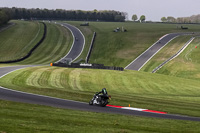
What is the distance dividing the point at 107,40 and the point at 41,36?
26718mm

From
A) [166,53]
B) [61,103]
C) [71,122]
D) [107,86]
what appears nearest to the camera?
[71,122]

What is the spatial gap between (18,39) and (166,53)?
194 feet

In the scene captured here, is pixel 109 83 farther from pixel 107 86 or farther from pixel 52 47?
pixel 52 47

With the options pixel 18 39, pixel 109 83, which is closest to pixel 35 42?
pixel 18 39

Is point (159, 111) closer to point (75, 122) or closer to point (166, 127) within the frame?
point (166, 127)

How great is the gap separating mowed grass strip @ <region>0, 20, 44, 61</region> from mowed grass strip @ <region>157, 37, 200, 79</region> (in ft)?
150

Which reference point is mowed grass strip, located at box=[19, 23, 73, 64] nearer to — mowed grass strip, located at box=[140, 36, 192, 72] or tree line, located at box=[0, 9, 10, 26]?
tree line, located at box=[0, 9, 10, 26]

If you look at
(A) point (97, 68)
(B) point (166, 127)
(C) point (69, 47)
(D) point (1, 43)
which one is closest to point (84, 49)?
(C) point (69, 47)

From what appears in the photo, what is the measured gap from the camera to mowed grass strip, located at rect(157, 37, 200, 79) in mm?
72938

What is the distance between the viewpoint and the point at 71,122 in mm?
18031

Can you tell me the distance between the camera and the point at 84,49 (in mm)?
107000

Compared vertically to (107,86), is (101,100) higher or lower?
higher

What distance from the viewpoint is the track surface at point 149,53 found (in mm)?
85537

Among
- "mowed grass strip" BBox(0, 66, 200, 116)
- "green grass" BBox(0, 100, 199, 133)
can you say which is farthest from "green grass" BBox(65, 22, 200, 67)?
"green grass" BBox(0, 100, 199, 133)
